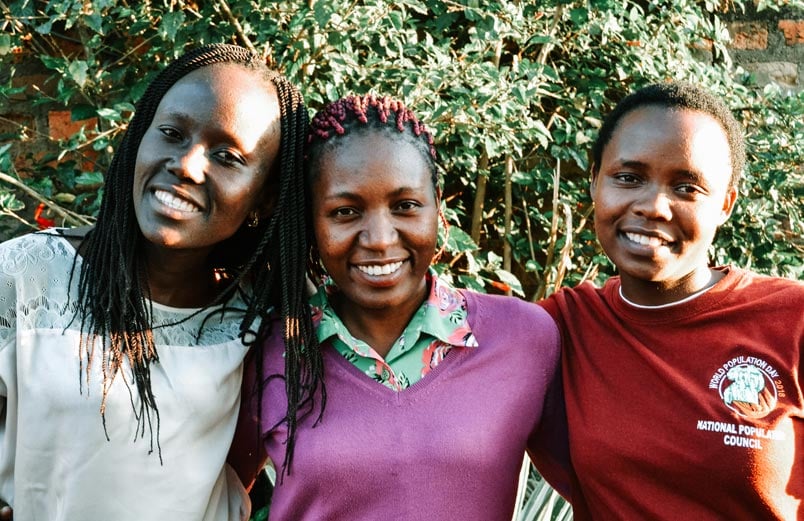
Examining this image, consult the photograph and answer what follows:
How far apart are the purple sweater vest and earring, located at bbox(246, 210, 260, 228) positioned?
35cm

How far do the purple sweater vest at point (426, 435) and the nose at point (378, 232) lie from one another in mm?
303

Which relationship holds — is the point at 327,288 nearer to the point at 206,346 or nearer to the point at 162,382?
the point at 206,346

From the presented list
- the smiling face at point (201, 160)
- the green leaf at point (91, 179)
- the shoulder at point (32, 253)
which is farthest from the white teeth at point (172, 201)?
the green leaf at point (91, 179)

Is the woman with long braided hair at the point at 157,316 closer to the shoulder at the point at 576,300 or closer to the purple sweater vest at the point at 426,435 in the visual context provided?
the purple sweater vest at the point at 426,435

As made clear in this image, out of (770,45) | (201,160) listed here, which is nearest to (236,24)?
(201,160)

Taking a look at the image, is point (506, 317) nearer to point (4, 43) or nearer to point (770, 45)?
point (4, 43)

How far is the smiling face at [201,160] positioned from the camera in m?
1.74

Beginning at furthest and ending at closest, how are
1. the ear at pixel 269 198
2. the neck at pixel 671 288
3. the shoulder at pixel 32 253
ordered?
the ear at pixel 269 198
the neck at pixel 671 288
the shoulder at pixel 32 253

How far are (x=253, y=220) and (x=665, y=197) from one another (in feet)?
3.50

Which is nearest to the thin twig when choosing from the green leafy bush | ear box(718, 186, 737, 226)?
the green leafy bush

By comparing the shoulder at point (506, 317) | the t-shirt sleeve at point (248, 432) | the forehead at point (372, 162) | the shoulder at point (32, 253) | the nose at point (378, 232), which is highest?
the forehead at point (372, 162)

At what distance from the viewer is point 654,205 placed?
5.73ft

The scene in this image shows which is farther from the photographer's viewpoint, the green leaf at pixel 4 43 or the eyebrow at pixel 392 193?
the green leaf at pixel 4 43

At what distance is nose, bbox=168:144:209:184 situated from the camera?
1.73 meters
